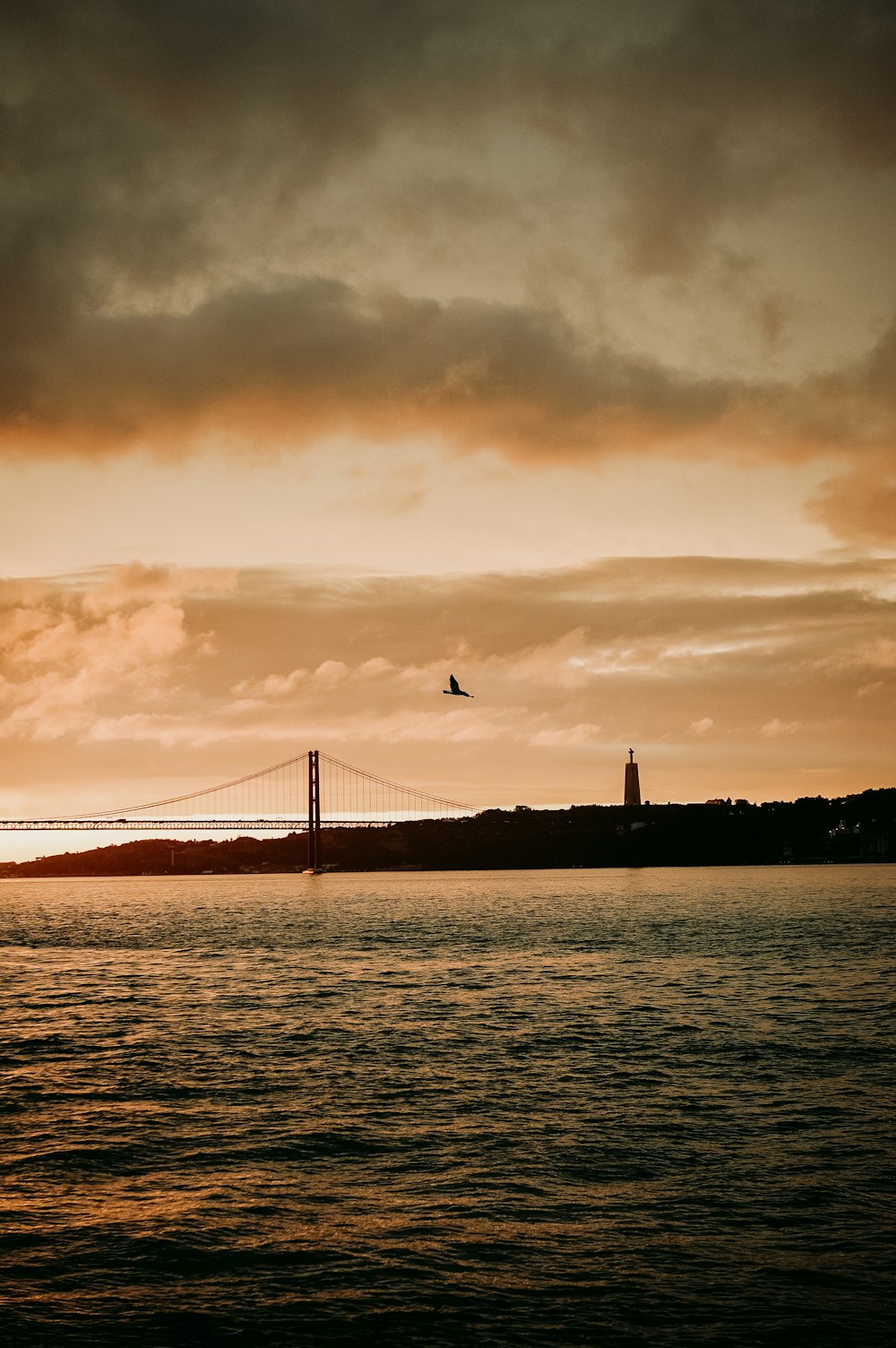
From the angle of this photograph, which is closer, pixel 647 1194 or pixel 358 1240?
pixel 358 1240

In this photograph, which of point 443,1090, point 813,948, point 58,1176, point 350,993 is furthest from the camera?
point 813,948

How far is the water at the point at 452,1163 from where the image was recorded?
1177 centimetres

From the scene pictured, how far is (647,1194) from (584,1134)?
3418mm

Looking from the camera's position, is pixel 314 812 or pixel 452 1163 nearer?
pixel 452 1163

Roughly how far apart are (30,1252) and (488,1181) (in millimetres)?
6134

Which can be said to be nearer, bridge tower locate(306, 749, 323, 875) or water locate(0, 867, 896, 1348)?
water locate(0, 867, 896, 1348)

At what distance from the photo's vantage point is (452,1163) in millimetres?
17172

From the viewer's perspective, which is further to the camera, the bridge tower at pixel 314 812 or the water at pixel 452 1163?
the bridge tower at pixel 314 812

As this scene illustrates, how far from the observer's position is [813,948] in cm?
5572

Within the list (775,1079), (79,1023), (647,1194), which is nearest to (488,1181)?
(647,1194)

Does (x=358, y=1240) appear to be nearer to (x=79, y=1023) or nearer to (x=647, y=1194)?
(x=647, y=1194)

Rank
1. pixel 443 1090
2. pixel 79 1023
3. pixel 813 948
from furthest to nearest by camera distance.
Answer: pixel 813 948 → pixel 79 1023 → pixel 443 1090

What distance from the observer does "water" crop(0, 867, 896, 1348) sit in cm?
1177

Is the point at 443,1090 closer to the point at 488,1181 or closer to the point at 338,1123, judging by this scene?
the point at 338,1123
